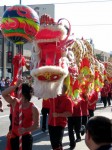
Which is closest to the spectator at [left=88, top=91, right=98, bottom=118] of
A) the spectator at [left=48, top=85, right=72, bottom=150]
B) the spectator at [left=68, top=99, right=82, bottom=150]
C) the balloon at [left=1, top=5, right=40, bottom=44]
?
the spectator at [left=68, top=99, right=82, bottom=150]

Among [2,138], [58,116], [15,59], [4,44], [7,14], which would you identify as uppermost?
[4,44]

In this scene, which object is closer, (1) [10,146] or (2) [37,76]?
(1) [10,146]

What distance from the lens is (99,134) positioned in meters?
2.88

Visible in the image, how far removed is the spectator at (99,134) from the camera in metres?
2.87

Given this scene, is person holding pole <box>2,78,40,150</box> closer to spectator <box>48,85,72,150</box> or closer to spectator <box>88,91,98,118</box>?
spectator <box>48,85,72,150</box>

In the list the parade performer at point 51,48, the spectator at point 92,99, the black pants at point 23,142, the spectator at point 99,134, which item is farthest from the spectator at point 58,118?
the spectator at point 92,99

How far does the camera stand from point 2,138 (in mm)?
10109

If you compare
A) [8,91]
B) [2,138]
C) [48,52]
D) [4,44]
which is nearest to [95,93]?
[2,138]

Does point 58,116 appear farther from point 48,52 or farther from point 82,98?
point 82,98

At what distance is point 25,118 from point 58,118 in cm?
148

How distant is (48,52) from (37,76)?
84 cm

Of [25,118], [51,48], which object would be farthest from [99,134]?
[51,48]

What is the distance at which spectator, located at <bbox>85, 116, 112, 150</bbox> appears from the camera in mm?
2869

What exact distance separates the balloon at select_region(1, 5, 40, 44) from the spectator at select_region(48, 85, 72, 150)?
1.53 metres
